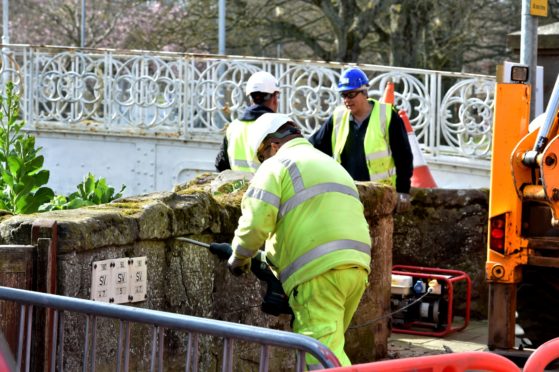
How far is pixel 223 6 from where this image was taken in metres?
21.6

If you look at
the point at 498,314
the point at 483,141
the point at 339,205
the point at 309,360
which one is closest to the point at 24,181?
the point at 339,205

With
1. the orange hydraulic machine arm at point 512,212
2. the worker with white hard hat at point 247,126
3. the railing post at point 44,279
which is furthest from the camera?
the worker with white hard hat at point 247,126

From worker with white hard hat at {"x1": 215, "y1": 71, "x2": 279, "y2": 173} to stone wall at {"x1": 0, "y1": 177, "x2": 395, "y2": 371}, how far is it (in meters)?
0.71

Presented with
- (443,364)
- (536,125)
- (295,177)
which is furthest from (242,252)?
(536,125)

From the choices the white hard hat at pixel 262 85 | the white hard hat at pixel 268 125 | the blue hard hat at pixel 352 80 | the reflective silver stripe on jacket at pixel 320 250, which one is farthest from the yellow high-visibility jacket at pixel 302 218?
the blue hard hat at pixel 352 80

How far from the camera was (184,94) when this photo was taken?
17.4 meters

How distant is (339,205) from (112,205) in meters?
1.24

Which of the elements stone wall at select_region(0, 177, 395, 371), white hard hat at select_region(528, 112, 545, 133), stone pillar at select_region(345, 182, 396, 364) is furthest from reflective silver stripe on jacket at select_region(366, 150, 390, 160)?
stone wall at select_region(0, 177, 395, 371)

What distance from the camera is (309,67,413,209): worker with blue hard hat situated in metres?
8.78

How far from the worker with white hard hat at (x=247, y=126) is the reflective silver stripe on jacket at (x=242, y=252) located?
2495mm

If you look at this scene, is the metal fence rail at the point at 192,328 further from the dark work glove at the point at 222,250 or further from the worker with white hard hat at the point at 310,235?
the dark work glove at the point at 222,250

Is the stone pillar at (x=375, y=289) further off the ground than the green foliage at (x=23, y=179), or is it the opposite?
the green foliage at (x=23, y=179)

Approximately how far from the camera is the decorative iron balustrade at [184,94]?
15250 mm

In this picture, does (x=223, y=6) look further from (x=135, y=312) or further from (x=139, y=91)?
(x=135, y=312)
